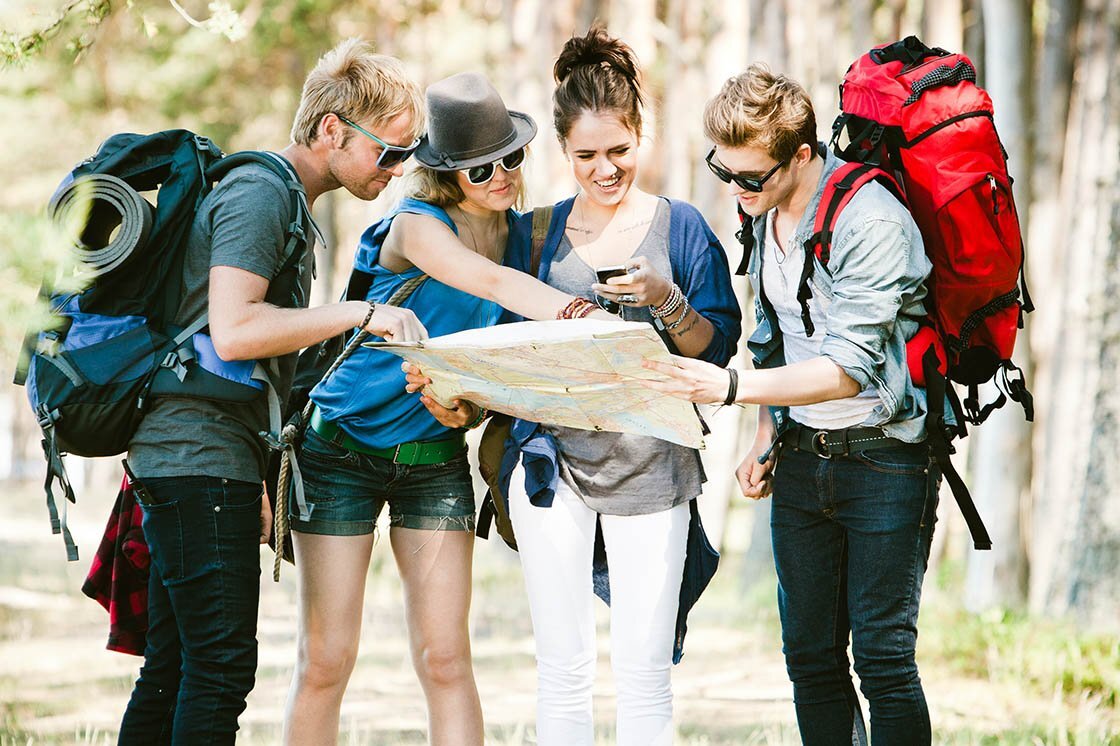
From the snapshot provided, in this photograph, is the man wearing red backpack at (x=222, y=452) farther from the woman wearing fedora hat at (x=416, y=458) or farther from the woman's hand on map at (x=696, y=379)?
the woman's hand on map at (x=696, y=379)

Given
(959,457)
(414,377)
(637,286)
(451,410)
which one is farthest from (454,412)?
(959,457)

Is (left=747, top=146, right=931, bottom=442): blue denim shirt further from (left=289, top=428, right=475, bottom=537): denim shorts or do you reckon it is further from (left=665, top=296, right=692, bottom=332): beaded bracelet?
(left=289, top=428, right=475, bottom=537): denim shorts

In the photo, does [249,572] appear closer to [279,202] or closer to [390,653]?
[279,202]

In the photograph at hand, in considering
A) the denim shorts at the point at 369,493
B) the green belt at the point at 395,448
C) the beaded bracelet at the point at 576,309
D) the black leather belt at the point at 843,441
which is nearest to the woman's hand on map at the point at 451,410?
the green belt at the point at 395,448

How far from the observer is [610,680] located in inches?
296

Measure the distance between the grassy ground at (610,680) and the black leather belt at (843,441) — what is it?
2.13 m

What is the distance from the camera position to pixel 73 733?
581 centimetres

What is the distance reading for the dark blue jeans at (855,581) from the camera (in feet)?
11.7

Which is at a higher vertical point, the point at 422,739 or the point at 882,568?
the point at 882,568

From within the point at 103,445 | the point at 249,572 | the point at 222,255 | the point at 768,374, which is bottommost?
the point at 249,572

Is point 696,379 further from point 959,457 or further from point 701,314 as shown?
point 959,457

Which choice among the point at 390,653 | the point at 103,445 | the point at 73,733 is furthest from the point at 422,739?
the point at 103,445

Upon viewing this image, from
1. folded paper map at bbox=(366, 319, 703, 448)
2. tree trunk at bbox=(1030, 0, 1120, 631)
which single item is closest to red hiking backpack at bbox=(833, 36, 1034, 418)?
folded paper map at bbox=(366, 319, 703, 448)

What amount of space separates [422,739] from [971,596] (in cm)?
452
